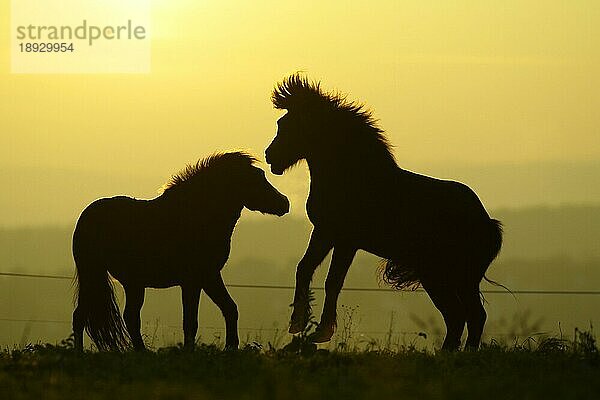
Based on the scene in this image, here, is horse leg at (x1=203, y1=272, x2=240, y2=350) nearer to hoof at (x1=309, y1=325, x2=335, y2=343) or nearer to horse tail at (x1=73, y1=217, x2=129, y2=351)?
hoof at (x1=309, y1=325, x2=335, y2=343)

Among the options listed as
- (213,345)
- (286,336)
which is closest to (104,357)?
(213,345)

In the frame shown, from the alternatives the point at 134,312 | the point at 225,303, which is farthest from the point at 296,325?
the point at 134,312

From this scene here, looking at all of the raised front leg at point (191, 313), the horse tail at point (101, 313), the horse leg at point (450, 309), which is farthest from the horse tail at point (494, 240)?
the horse tail at point (101, 313)

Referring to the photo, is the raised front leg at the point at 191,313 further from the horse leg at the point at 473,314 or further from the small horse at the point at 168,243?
the horse leg at the point at 473,314

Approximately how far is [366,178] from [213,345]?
6.88ft

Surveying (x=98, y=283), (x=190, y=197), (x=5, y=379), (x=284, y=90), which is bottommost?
(x=5, y=379)

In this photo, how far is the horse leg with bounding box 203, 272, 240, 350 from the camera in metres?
10.1

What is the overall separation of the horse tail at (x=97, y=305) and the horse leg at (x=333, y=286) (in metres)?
1.70

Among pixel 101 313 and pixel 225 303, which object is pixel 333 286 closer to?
pixel 225 303

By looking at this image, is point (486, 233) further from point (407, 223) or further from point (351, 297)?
point (351, 297)

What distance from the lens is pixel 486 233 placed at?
10.2 metres

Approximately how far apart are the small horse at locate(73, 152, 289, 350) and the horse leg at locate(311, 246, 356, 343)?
75 cm

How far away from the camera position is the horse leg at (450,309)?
1008 cm

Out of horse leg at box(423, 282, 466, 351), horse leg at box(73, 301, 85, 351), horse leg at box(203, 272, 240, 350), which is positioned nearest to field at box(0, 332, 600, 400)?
horse leg at box(423, 282, 466, 351)
